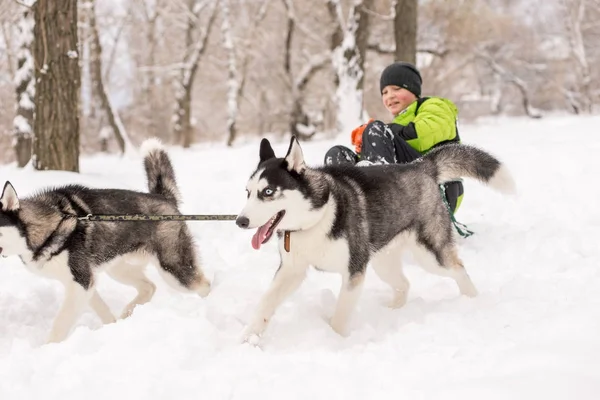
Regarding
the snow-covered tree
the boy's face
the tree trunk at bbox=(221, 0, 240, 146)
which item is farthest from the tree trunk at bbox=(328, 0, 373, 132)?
the snow-covered tree

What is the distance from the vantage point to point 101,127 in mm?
24922

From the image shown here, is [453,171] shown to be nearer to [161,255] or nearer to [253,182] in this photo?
[253,182]

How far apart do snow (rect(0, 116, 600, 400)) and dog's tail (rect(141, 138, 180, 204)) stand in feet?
2.86

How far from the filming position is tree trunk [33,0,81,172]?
645 centimetres

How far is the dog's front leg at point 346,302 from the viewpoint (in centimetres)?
320

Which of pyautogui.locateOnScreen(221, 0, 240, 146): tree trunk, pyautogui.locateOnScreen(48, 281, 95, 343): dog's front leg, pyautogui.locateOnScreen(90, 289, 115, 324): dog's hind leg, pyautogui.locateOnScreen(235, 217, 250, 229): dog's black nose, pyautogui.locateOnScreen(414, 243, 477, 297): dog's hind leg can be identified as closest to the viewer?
pyautogui.locateOnScreen(235, 217, 250, 229): dog's black nose

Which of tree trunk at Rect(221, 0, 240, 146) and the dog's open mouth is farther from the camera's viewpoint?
tree trunk at Rect(221, 0, 240, 146)

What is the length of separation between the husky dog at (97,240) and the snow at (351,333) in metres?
0.30

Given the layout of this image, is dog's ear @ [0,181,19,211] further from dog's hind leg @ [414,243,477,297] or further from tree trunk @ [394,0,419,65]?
tree trunk @ [394,0,419,65]

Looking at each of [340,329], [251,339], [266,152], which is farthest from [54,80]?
[340,329]

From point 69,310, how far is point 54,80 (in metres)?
4.11

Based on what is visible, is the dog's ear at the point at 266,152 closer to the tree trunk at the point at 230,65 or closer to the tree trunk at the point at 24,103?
the tree trunk at the point at 24,103

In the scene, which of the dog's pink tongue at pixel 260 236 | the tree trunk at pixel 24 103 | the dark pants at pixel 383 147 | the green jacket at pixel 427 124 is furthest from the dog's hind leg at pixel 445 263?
the tree trunk at pixel 24 103

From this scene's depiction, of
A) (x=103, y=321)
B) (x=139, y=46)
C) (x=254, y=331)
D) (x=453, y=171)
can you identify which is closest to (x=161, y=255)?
(x=103, y=321)
